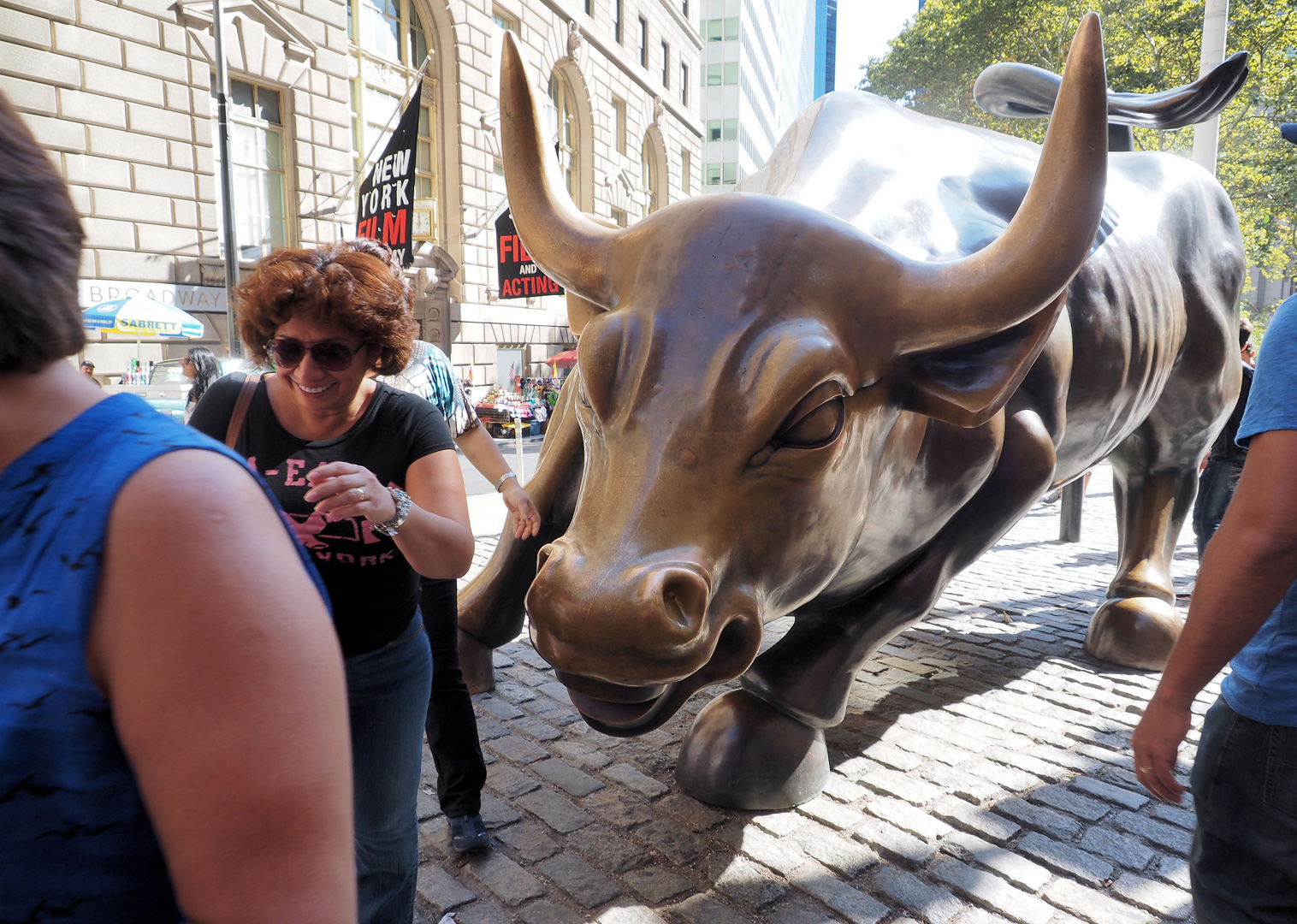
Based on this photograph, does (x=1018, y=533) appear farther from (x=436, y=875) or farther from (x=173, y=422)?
(x=173, y=422)

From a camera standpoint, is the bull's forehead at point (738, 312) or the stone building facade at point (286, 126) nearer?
the bull's forehead at point (738, 312)

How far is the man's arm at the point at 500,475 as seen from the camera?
2994 millimetres

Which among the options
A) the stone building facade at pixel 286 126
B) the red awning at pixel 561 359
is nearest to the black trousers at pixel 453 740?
the stone building facade at pixel 286 126

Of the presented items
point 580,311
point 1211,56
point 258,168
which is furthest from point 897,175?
point 258,168

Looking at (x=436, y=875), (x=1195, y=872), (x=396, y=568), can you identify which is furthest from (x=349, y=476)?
(x=1195, y=872)

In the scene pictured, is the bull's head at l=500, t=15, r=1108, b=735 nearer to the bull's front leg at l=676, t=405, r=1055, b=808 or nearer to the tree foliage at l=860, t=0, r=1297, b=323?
the bull's front leg at l=676, t=405, r=1055, b=808

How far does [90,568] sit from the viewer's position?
27.2 inches

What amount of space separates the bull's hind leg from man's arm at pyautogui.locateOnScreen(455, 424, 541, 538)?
10.1 ft

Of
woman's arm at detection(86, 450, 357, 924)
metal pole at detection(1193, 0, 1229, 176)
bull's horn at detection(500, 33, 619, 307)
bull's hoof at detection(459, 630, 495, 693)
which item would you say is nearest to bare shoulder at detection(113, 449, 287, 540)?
woman's arm at detection(86, 450, 357, 924)

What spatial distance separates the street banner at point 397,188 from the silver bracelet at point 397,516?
8.80 metres

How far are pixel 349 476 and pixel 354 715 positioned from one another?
0.65 metres

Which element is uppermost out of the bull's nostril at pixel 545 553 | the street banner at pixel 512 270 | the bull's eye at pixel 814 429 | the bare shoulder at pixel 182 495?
the street banner at pixel 512 270

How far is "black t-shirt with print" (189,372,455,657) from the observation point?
206cm

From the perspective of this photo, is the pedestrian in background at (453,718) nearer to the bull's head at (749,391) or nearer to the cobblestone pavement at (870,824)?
the cobblestone pavement at (870,824)
